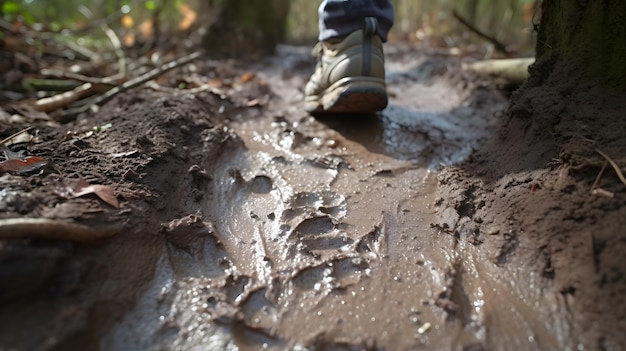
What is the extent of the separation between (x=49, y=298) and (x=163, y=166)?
717 mm

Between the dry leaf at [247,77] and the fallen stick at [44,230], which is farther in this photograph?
the dry leaf at [247,77]

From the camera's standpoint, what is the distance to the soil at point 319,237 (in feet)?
3.52

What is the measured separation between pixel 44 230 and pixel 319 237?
34.9 inches

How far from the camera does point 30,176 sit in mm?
1378

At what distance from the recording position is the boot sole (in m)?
2.09

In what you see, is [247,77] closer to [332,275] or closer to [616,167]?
[332,275]

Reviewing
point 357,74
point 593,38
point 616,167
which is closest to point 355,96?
point 357,74

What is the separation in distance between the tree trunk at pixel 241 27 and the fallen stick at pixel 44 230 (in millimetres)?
3128

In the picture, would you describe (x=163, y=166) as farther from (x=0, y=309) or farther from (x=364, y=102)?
(x=364, y=102)

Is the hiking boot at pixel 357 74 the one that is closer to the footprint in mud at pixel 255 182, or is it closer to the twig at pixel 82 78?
the footprint in mud at pixel 255 182

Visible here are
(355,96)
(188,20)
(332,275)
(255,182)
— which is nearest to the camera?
(332,275)

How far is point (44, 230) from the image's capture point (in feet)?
3.65

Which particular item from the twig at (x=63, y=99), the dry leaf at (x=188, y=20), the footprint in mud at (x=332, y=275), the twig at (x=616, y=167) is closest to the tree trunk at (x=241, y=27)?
the dry leaf at (x=188, y=20)

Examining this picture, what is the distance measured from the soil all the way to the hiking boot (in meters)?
0.28
